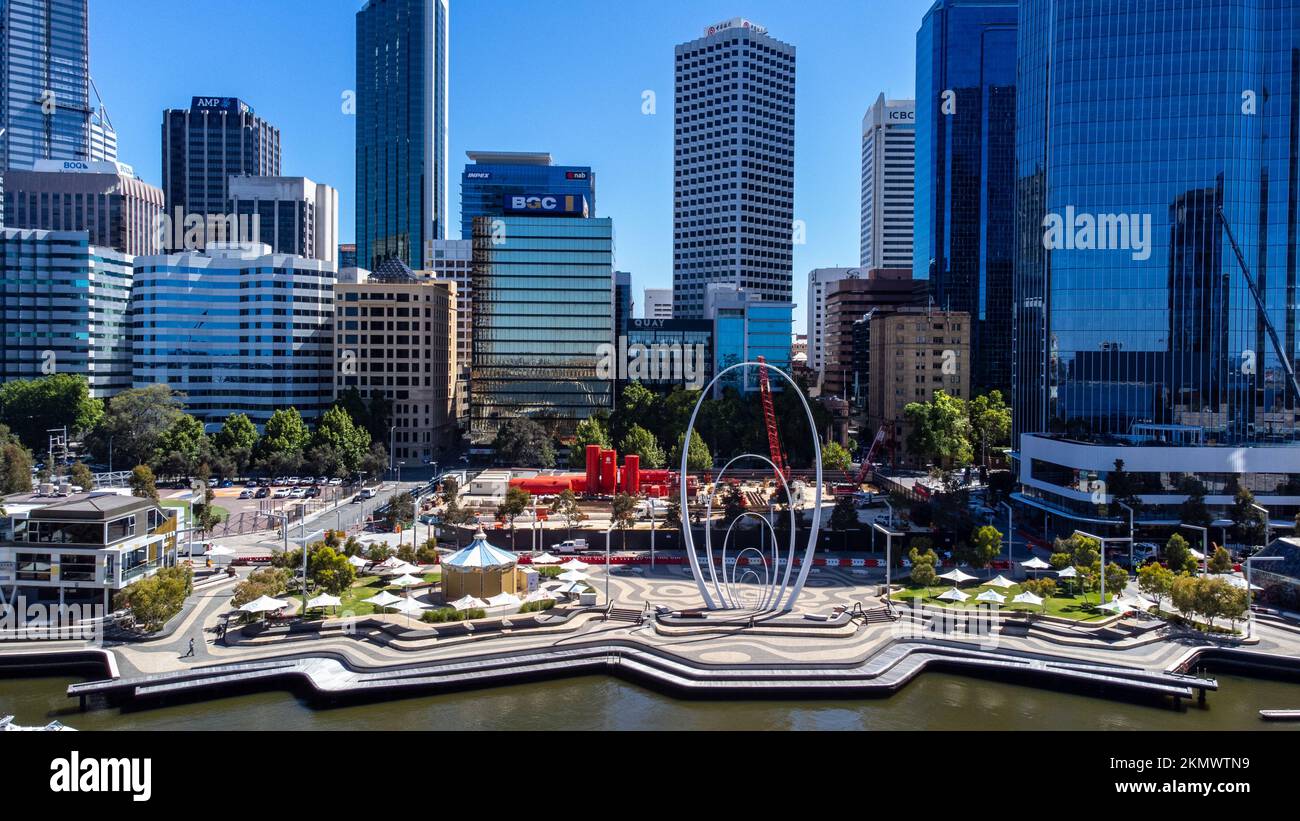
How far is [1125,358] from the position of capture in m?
75.4

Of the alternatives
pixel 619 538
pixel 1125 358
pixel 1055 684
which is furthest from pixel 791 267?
pixel 1055 684

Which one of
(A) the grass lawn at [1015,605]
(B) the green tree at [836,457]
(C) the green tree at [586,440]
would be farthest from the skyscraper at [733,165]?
(A) the grass lawn at [1015,605]

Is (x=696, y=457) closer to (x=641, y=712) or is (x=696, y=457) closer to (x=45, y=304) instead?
(x=641, y=712)

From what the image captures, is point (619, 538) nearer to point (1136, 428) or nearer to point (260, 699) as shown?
point (260, 699)

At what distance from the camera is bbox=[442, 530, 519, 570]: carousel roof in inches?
1885

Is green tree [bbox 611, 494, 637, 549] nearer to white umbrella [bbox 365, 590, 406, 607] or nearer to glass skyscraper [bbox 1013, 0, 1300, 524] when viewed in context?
white umbrella [bbox 365, 590, 406, 607]

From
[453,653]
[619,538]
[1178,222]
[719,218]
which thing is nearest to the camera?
[453,653]

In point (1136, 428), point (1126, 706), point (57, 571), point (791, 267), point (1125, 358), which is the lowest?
point (1126, 706)

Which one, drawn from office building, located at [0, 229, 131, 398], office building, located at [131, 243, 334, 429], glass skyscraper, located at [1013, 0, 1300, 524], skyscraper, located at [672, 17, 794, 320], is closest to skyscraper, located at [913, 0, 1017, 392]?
skyscraper, located at [672, 17, 794, 320]

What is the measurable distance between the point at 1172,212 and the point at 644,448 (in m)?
51.5

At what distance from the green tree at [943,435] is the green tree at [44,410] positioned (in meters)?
90.6

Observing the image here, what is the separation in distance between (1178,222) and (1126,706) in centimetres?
5113

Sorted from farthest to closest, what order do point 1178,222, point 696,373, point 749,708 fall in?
point 696,373, point 1178,222, point 749,708

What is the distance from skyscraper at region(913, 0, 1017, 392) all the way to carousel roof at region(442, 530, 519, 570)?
12529 centimetres
